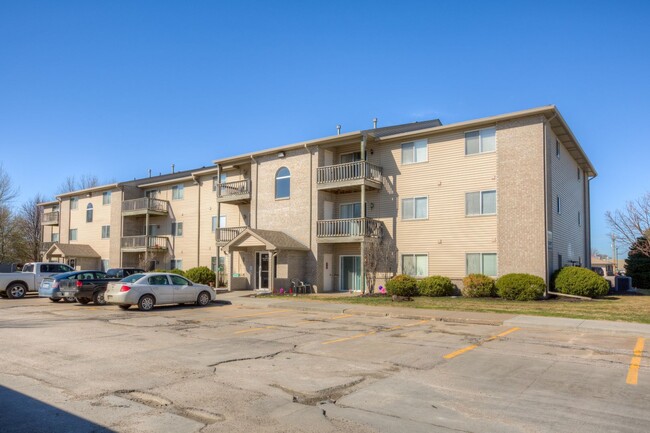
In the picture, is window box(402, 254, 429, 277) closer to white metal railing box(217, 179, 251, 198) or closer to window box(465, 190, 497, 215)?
window box(465, 190, 497, 215)

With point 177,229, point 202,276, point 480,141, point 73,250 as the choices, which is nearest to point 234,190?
point 202,276

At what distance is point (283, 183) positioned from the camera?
30.5 m

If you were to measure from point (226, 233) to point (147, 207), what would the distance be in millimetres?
10316

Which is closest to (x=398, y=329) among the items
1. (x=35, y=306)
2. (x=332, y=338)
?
(x=332, y=338)

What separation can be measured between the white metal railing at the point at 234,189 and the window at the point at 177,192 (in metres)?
7.13

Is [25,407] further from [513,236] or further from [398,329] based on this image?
[513,236]

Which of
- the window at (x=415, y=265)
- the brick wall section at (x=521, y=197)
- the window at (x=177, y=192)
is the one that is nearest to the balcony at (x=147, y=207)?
the window at (x=177, y=192)

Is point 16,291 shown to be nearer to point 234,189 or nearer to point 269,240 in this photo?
point 269,240

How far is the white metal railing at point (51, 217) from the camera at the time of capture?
52328 mm

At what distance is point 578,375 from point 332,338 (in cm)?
564

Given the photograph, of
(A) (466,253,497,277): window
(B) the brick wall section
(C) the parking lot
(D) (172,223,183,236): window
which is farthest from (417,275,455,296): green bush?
(D) (172,223,183,236): window

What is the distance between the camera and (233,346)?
1093 cm

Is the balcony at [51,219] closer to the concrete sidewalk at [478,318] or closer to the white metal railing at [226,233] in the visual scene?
the white metal railing at [226,233]

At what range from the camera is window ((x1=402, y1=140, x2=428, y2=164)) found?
26.3m
